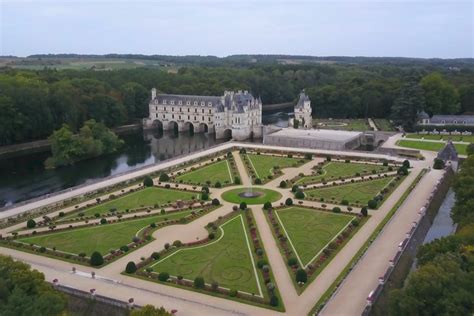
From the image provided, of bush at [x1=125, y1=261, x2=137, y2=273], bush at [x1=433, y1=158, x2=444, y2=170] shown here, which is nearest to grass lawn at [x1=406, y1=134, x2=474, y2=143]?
bush at [x1=433, y1=158, x2=444, y2=170]

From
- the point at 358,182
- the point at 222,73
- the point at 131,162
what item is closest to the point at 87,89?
the point at 131,162

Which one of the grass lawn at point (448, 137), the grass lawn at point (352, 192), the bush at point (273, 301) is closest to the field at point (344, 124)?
the grass lawn at point (448, 137)

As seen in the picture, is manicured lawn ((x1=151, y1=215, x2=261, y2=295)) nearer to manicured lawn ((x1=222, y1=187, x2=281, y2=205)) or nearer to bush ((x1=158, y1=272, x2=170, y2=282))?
bush ((x1=158, y1=272, x2=170, y2=282))

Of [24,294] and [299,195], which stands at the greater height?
[24,294]

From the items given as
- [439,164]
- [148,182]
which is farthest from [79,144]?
[439,164]

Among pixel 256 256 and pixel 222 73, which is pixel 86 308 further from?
pixel 222 73

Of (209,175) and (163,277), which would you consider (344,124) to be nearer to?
(209,175)
